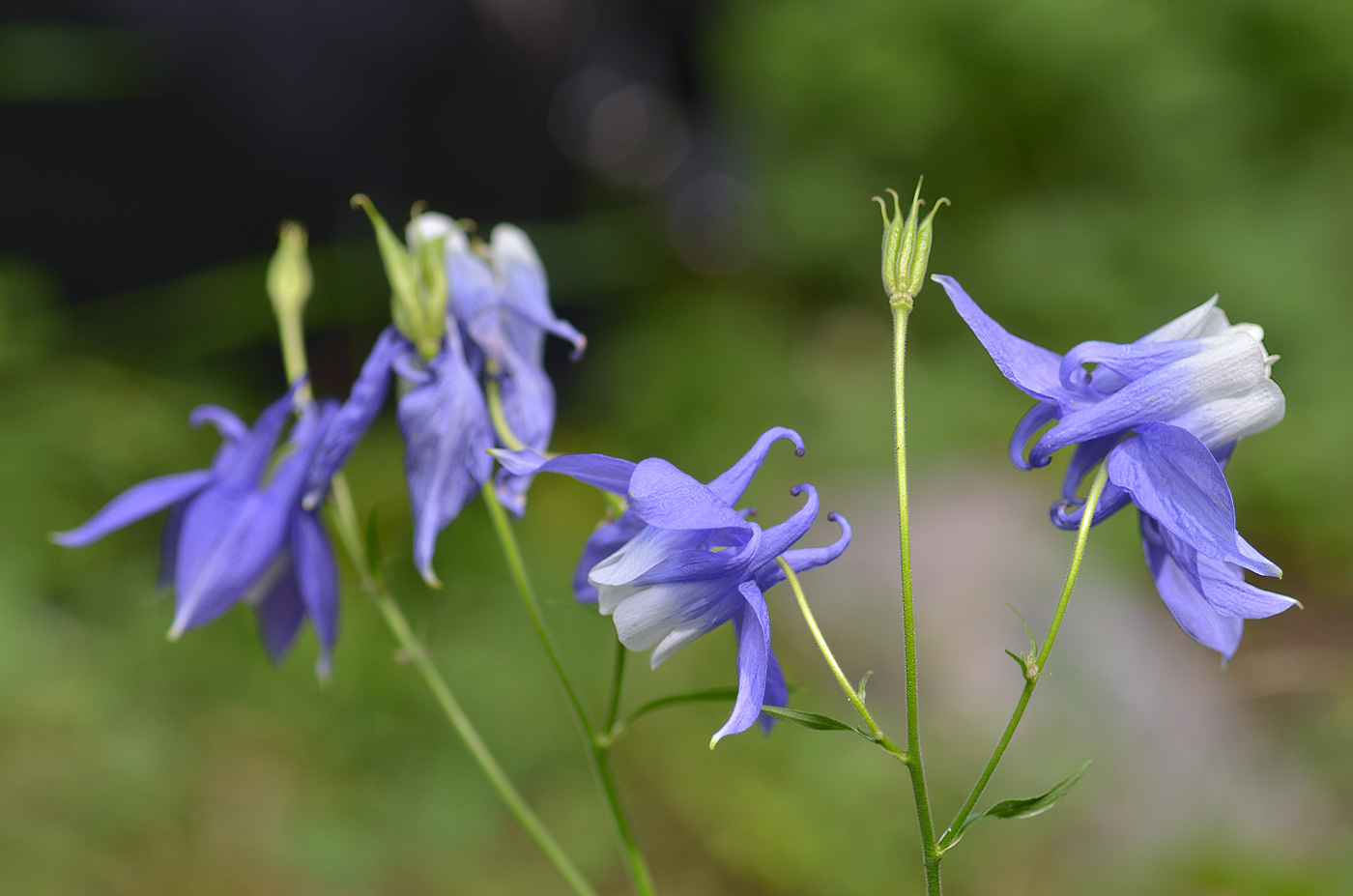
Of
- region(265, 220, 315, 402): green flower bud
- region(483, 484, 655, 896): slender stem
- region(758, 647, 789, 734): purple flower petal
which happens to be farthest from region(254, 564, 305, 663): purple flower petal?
region(758, 647, 789, 734): purple flower petal

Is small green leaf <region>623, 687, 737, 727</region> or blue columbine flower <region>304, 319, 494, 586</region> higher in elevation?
blue columbine flower <region>304, 319, 494, 586</region>

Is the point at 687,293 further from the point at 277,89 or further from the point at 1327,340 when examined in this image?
the point at 1327,340

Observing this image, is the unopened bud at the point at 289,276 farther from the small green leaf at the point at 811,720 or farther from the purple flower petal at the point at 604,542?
the small green leaf at the point at 811,720

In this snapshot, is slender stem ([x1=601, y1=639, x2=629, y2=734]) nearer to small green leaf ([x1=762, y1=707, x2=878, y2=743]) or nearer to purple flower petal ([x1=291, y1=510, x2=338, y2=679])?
small green leaf ([x1=762, y1=707, x2=878, y2=743])

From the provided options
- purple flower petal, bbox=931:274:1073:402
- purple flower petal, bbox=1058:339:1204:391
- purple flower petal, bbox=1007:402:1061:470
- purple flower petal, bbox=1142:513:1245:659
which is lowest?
purple flower petal, bbox=1142:513:1245:659

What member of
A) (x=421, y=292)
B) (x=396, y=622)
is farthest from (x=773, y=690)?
(x=421, y=292)

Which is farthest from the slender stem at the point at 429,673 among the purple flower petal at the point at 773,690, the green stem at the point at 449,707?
the purple flower petal at the point at 773,690
